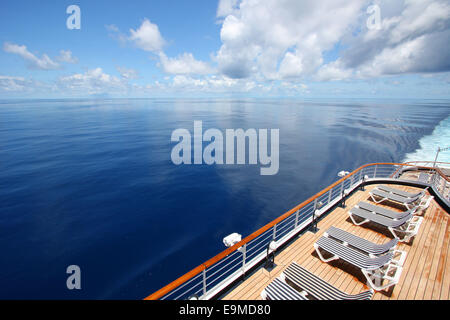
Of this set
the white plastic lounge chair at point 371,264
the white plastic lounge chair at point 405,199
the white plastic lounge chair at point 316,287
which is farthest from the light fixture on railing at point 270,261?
the white plastic lounge chair at point 405,199

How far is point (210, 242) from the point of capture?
1081 cm

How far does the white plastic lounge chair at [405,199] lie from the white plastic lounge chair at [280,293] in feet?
25.2

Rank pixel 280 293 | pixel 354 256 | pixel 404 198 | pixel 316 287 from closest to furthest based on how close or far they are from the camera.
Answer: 1. pixel 280 293
2. pixel 316 287
3. pixel 354 256
4. pixel 404 198

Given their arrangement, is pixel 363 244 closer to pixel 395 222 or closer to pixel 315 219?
pixel 315 219

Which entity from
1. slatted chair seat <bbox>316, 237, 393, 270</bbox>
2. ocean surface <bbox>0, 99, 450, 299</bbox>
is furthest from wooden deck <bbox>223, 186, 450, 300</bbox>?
ocean surface <bbox>0, 99, 450, 299</bbox>

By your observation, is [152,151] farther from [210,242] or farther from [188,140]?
[210,242]

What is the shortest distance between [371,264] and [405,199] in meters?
5.73

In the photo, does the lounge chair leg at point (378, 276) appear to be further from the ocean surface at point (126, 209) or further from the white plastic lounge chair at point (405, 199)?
the ocean surface at point (126, 209)

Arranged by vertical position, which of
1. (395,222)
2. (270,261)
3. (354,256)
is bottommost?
(270,261)

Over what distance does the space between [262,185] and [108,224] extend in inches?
486

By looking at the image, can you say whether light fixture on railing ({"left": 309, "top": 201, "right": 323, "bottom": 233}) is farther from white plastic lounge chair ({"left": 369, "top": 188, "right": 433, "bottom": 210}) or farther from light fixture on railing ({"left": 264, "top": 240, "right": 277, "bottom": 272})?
white plastic lounge chair ({"left": 369, "top": 188, "right": 433, "bottom": 210})

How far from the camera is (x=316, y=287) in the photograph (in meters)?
4.36

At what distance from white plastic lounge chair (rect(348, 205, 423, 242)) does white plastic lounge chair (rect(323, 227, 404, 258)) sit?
1.27 meters

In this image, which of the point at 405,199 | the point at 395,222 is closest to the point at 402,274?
the point at 395,222
